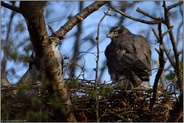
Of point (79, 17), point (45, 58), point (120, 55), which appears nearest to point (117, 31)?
point (120, 55)

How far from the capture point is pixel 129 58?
7418 mm

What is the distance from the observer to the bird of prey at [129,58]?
23.6 ft

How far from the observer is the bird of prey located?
23.6 feet

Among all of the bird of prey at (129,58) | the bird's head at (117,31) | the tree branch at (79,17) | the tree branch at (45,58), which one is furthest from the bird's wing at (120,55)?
the tree branch at (45,58)

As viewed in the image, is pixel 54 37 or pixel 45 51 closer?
pixel 45 51

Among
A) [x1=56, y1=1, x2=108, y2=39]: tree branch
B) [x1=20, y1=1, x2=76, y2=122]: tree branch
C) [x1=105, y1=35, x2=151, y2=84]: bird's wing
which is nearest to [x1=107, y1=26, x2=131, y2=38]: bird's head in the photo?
[x1=105, y1=35, x2=151, y2=84]: bird's wing

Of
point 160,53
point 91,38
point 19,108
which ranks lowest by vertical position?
point 19,108

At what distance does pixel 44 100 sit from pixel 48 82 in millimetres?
1130

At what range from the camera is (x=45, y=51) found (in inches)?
174

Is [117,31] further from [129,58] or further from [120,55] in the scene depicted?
[129,58]

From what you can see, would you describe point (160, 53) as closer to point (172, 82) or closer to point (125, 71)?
point (172, 82)

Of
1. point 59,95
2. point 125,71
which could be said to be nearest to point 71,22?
point 125,71

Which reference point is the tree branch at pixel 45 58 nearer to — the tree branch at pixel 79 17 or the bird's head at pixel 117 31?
the tree branch at pixel 79 17

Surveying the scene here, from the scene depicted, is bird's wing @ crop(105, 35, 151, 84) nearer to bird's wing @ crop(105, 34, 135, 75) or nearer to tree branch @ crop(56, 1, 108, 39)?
bird's wing @ crop(105, 34, 135, 75)
